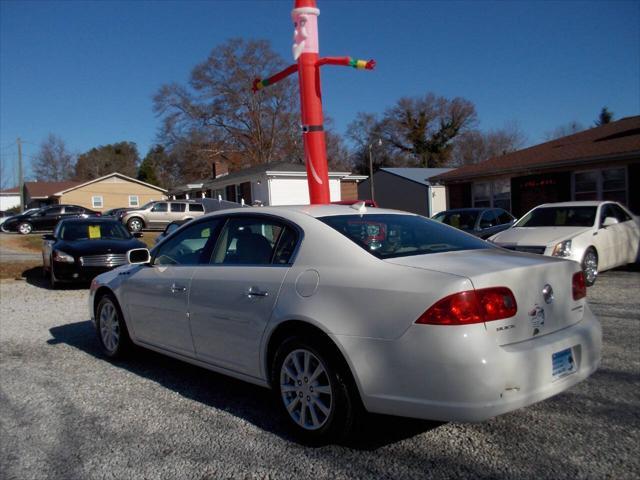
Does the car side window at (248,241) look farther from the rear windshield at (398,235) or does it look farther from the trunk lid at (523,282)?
the trunk lid at (523,282)

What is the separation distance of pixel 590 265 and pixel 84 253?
9032 millimetres

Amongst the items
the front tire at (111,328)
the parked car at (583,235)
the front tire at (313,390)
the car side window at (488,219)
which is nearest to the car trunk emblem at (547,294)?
the front tire at (313,390)

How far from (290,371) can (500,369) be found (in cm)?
135

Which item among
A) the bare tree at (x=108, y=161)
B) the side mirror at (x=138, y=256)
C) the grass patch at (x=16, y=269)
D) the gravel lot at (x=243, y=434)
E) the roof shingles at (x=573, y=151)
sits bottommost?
the gravel lot at (x=243, y=434)

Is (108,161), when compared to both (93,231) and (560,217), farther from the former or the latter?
(560,217)

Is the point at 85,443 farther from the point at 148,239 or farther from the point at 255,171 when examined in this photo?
the point at 255,171

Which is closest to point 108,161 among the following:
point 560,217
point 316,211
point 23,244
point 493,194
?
point 23,244

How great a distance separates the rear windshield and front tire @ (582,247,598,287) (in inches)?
228

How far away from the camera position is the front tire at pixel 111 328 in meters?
5.53

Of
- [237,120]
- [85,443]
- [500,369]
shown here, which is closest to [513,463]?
[500,369]

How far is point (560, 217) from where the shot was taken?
1032 centimetres

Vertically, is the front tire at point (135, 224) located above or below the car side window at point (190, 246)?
above

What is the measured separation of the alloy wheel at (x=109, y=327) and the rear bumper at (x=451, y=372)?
3219mm

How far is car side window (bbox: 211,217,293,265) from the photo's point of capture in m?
4.05
